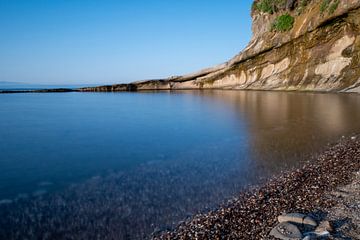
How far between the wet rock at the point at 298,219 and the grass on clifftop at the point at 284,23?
34372 millimetres

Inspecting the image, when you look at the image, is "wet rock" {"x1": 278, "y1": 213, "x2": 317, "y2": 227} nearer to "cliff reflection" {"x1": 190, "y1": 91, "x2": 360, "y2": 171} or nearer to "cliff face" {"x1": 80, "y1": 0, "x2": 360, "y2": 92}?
"cliff reflection" {"x1": 190, "y1": 91, "x2": 360, "y2": 171}

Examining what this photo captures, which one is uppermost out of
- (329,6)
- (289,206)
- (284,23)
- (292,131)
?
(329,6)

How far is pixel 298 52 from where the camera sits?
110 feet

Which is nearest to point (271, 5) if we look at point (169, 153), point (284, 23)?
point (284, 23)

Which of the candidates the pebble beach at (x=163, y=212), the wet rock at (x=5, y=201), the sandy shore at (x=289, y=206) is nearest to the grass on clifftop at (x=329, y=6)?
the sandy shore at (x=289, y=206)

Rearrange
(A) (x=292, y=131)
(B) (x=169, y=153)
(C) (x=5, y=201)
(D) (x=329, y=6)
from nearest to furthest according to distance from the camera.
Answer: (C) (x=5, y=201), (B) (x=169, y=153), (A) (x=292, y=131), (D) (x=329, y=6)

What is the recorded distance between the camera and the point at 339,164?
281 inches

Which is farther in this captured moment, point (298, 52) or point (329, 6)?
point (298, 52)

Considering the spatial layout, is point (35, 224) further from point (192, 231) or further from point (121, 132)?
point (121, 132)

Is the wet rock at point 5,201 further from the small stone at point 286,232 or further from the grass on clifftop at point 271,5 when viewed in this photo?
the grass on clifftop at point 271,5

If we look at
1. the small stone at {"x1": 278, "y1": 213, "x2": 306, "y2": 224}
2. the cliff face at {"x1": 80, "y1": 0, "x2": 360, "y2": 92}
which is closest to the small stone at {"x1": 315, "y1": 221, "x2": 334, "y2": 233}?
the small stone at {"x1": 278, "y1": 213, "x2": 306, "y2": 224}

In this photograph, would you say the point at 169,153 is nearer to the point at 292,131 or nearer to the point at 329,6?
the point at 292,131

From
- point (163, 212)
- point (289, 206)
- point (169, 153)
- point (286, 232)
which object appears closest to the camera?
point (286, 232)

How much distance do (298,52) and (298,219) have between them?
32396 mm
